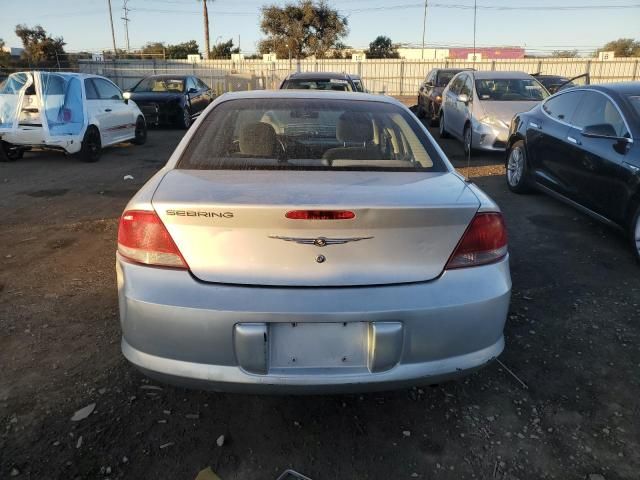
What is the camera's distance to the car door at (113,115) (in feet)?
33.6

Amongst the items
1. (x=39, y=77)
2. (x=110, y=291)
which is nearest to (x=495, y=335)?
(x=110, y=291)

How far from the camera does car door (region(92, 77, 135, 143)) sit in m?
10.2

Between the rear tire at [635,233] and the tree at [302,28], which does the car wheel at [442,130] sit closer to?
the rear tire at [635,233]

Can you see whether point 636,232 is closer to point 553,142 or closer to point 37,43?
point 553,142

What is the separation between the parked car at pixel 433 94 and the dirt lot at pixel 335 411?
34.8 feet

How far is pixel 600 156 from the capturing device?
4934 mm

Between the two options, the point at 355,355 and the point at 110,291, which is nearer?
the point at 355,355

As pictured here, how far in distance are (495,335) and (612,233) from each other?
A: 383 centimetres

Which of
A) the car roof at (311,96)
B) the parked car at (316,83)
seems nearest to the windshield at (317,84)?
the parked car at (316,83)

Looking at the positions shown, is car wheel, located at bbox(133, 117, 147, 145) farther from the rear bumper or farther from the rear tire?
the rear bumper

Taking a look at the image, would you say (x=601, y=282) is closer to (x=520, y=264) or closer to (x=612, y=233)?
(x=520, y=264)

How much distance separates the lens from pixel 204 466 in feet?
7.40

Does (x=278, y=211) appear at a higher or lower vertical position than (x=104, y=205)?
higher

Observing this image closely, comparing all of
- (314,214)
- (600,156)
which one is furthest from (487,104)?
(314,214)
